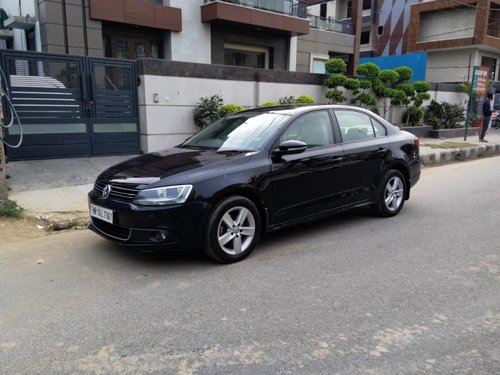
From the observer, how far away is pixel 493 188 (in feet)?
28.3

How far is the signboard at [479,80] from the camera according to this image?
55.4ft

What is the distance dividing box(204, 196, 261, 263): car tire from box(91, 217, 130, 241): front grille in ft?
2.59

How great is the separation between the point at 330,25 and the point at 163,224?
2320cm

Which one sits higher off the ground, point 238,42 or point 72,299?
point 238,42

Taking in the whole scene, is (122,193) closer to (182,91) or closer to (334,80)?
(182,91)

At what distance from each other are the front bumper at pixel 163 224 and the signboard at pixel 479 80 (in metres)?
15.8

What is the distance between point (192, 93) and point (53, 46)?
614cm

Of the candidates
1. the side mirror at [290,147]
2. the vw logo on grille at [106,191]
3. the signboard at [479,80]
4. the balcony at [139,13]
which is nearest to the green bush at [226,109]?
the side mirror at [290,147]

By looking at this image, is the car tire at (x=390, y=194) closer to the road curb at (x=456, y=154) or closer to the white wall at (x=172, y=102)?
the white wall at (x=172, y=102)

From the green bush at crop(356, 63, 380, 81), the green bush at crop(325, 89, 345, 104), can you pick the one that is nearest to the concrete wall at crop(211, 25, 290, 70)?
the green bush at crop(356, 63, 380, 81)

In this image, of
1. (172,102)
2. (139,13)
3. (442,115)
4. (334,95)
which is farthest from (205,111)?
(442,115)

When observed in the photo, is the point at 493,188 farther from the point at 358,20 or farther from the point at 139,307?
the point at 358,20

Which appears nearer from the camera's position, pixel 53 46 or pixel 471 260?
pixel 471 260

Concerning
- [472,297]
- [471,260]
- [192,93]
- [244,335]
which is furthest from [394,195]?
[192,93]
